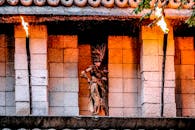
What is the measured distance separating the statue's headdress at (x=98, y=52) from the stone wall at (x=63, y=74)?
50 cm

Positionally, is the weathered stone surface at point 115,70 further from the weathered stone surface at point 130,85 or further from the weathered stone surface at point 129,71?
the weathered stone surface at point 130,85

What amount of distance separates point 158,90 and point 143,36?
1513 mm

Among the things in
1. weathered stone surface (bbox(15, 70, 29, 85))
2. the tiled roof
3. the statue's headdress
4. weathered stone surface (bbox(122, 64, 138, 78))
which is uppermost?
the tiled roof

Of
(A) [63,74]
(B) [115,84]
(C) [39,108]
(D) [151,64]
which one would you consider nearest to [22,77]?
(C) [39,108]

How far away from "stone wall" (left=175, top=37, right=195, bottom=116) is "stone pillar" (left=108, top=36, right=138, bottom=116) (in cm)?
120

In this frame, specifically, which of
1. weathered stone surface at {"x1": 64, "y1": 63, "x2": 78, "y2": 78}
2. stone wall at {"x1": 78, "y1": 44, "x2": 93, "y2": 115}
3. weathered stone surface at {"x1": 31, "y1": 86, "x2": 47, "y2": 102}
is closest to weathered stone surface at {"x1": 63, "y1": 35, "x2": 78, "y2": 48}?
stone wall at {"x1": 78, "y1": 44, "x2": 93, "y2": 115}

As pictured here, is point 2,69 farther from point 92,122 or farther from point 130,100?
point 92,122

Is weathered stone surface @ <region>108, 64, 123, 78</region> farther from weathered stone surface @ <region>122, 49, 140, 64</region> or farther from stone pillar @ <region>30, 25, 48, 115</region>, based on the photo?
stone pillar @ <region>30, 25, 48, 115</region>

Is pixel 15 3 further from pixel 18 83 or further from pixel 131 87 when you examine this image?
pixel 131 87

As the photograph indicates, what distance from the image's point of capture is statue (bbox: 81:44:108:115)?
25328 millimetres

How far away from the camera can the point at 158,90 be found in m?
25.0

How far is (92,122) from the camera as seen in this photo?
18.5m

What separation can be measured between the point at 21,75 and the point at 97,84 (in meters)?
2.11

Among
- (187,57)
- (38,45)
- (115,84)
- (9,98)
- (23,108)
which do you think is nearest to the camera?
(23,108)
